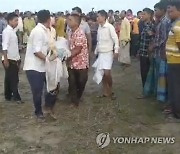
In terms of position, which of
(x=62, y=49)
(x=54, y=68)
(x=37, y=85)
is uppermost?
(x=62, y=49)

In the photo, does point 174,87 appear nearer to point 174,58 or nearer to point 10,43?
point 174,58

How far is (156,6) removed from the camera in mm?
7340

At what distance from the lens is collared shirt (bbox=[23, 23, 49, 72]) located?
603 cm

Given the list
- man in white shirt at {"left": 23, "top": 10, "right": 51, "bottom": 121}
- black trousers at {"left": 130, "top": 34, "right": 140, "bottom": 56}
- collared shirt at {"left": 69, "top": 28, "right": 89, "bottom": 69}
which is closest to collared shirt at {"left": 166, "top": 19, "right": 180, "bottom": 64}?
collared shirt at {"left": 69, "top": 28, "right": 89, "bottom": 69}

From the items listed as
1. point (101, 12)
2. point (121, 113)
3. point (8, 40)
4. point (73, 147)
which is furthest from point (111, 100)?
point (73, 147)

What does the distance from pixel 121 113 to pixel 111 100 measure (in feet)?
3.30

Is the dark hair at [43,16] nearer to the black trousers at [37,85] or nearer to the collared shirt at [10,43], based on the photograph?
the black trousers at [37,85]

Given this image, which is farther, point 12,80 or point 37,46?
point 12,80

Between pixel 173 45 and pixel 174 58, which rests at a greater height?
pixel 173 45

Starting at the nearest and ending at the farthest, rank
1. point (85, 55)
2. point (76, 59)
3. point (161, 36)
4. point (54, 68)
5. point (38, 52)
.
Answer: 1. point (38, 52)
2. point (54, 68)
3. point (161, 36)
4. point (76, 59)
5. point (85, 55)

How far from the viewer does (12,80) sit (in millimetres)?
7648

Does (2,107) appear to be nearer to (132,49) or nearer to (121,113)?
(121,113)

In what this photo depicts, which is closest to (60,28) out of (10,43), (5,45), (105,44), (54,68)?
(105,44)

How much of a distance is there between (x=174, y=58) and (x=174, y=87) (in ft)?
1.56
